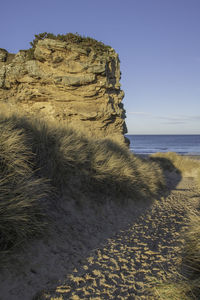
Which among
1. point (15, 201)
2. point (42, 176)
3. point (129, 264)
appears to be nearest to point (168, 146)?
point (42, 176)

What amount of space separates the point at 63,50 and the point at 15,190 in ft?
26.4

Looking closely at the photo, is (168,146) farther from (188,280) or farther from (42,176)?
(188,280)

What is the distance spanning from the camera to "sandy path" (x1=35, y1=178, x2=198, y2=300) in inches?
88.6

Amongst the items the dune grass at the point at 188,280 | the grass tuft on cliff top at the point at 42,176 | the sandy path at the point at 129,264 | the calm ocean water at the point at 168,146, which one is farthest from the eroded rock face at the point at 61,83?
the calm ocean water at the point at 168,146

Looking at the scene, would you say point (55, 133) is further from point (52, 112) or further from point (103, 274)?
point (52, 112)

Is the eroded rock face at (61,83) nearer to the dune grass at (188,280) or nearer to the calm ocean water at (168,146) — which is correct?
the dune grass at (188,280)

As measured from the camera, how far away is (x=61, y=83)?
9086 millimetres

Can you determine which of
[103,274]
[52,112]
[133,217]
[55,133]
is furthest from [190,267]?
[52,112]

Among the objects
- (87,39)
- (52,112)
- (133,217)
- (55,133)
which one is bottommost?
(133,217)

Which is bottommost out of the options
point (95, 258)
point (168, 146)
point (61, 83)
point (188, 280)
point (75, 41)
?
point (95, 258)

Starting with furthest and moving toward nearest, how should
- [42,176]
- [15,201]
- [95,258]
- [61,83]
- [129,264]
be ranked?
[61,83] → [42,176] → [95,258] → [129,264] → [15,201]

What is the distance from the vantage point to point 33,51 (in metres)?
9.23

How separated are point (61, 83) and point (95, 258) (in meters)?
7.89

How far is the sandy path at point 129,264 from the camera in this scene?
225 centimetres
